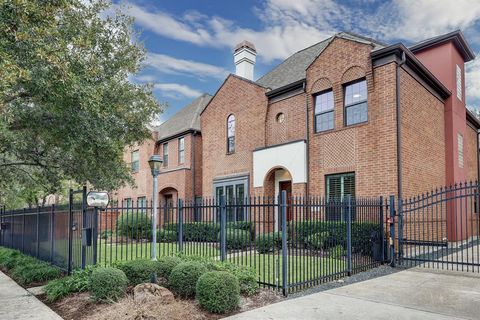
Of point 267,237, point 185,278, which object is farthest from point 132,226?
point 267,237

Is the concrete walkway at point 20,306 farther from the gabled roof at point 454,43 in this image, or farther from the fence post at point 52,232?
the gabled roof at point 454,43

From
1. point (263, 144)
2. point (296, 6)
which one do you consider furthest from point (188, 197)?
point (296, 6)

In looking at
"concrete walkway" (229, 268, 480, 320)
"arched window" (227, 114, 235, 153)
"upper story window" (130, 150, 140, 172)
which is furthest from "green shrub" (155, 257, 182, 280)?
"upper story window" (130, 150, 140, 172)

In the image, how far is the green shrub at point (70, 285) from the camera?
23.9 feet

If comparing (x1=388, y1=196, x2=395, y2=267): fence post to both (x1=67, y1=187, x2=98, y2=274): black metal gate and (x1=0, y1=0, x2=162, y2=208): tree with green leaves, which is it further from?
(x1=0, y1=0, x2=162, y2=208): tree with green leaves

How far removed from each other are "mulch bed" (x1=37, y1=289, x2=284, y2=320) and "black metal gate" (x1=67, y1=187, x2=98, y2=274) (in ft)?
3.74

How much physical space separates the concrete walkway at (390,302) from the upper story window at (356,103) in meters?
6.78

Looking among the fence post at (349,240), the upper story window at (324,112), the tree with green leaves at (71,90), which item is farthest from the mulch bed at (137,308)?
the upper story window at (324,112)

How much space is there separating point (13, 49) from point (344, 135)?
10.8 metres

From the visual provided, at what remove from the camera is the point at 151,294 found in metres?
6.27

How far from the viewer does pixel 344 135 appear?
14.0 meters

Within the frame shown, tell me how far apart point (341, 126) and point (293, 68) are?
242 inches

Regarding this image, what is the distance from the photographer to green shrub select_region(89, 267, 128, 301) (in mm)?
6578

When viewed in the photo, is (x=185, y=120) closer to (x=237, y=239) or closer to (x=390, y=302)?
(x=237, y=239)
